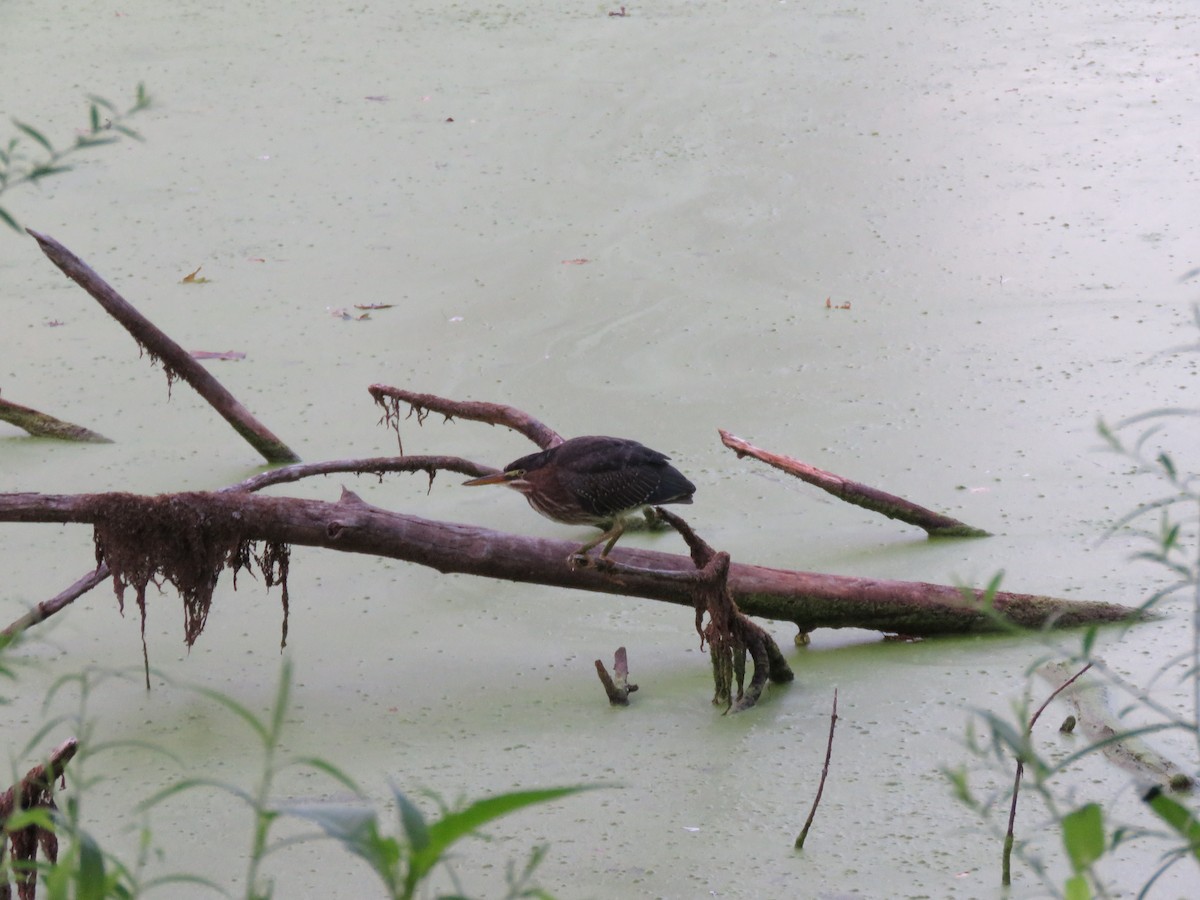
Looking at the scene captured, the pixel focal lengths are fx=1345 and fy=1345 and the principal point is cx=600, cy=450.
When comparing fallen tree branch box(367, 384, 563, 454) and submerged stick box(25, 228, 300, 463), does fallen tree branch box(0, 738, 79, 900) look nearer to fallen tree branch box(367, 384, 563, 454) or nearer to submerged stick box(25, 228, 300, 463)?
fallen tree branch box(367, 384, 563, 454)

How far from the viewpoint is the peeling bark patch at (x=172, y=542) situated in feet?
7.01

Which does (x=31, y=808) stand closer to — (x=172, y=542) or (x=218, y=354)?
(x=172, y=542)

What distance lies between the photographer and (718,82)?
5.23 metres

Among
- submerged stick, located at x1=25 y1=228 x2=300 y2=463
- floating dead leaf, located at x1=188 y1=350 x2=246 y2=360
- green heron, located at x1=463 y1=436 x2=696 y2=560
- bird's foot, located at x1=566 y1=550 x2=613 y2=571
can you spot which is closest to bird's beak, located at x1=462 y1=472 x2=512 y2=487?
green heron, located at x1=463 y1=436 x2=696 y2=560

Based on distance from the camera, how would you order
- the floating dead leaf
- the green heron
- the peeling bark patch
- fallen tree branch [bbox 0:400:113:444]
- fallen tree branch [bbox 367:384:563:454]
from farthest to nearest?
the floating dead leaf < fallen tree branch [bbox 0:400:113:444] < fallen tree branch [bbox 367:384:563:454] < the green heron < the peeling bark patch

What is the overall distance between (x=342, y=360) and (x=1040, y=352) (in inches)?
72.4

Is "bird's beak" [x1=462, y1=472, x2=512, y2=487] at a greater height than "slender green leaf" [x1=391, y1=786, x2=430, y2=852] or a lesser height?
lesser

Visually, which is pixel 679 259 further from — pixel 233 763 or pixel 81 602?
pixel 233 763

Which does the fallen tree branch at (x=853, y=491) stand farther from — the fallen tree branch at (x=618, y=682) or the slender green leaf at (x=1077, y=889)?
the slender green leaf at (x=1077, y=889)

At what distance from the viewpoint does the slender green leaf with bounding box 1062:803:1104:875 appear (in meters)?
0.66

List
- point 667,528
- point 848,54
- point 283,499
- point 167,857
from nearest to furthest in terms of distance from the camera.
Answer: point 167,857
point 283,499
point 667,528
point 848,54

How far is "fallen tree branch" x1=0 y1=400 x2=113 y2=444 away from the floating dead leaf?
446 millimetres

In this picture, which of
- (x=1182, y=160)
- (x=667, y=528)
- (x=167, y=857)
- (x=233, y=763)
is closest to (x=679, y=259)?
(x=667, y=528)

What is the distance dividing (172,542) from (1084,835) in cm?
177
